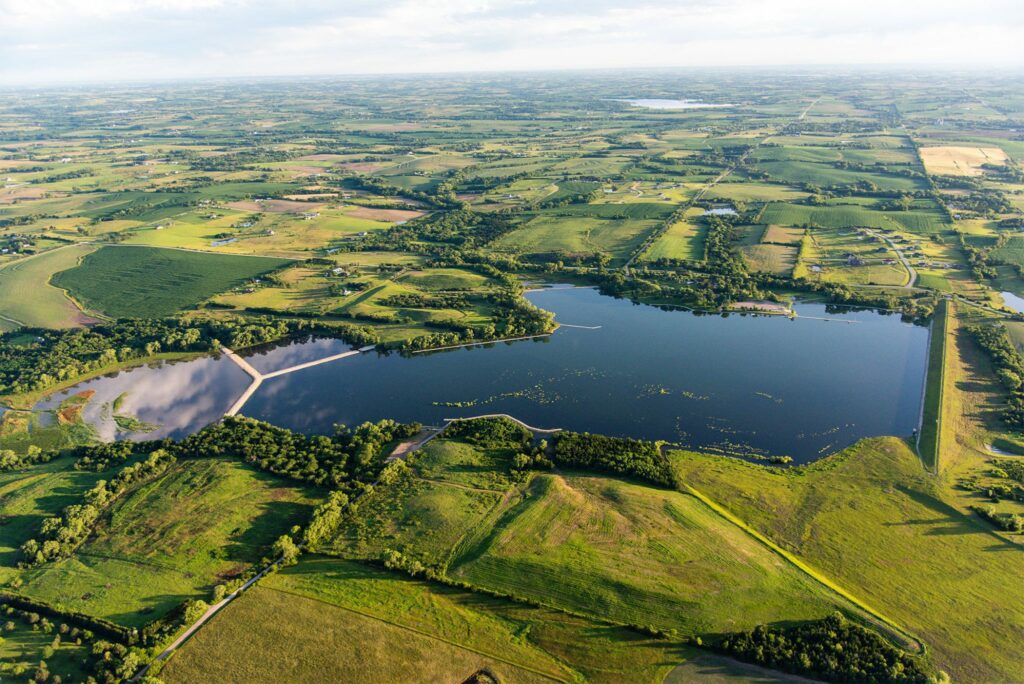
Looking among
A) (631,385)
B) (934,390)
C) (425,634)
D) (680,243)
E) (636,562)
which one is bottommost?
(425,634)

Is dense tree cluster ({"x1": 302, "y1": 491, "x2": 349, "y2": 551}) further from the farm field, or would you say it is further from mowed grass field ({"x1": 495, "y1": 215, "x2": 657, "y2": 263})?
mowed grass field ({"x1": 495, "y1": 215, "x2": 657, "y2": 263})

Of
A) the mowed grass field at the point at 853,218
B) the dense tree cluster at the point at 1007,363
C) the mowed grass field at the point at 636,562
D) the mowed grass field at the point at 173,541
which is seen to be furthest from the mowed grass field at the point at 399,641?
the mowed grass field at the point at 853,218

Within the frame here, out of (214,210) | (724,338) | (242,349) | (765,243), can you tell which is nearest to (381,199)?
(214,210)

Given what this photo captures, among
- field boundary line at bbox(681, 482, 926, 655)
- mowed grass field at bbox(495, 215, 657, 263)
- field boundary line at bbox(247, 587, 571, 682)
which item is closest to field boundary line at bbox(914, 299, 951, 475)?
field boundary line at bbox(681, 482, 926, 655)

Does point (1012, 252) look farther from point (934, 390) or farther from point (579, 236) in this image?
point (579, 236)

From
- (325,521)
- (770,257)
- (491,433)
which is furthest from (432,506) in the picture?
(770,257)

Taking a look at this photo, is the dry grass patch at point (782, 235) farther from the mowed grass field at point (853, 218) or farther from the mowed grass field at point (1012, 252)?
the mowed grass field at point (1012, 252)
